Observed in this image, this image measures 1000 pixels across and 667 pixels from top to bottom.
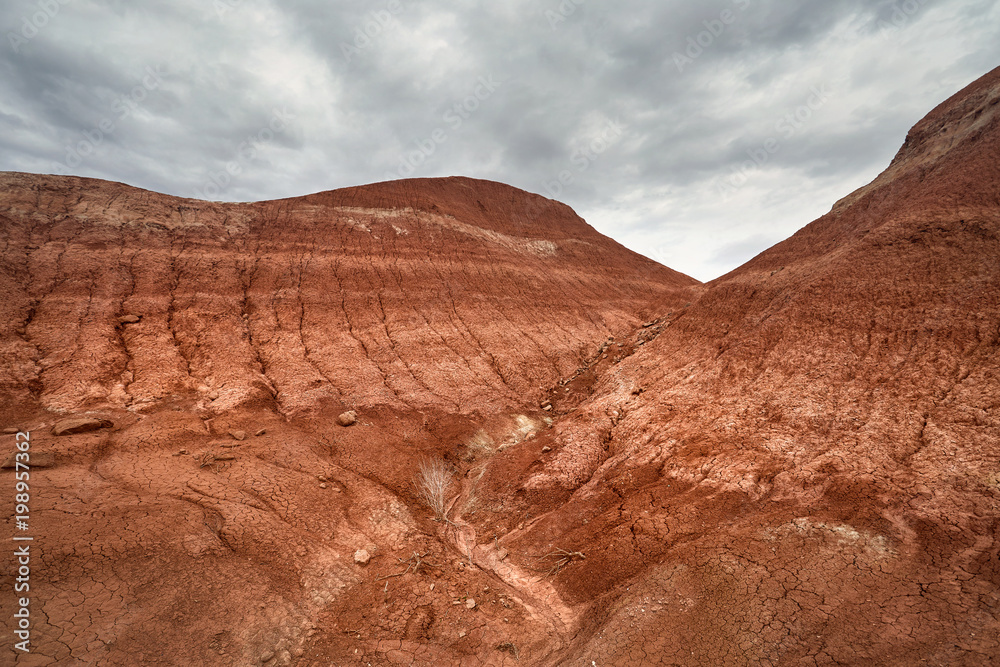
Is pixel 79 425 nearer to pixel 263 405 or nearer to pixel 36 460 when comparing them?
pixel 36 460

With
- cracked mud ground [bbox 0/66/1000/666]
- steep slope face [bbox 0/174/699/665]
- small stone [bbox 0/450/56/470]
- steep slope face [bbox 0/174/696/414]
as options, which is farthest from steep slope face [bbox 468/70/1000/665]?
small stone [bbox 0/450/56/470]

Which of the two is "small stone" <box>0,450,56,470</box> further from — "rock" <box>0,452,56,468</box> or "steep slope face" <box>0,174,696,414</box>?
"steep slope face" <box>0,174,696,414</box>

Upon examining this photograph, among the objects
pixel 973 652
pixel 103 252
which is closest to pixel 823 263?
pixel 973 652

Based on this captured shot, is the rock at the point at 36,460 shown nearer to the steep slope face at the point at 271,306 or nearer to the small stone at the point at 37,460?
the small stone at the point at 37,460

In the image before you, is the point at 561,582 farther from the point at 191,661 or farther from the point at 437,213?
the point at 437,213

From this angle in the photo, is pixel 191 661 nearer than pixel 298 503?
Yes

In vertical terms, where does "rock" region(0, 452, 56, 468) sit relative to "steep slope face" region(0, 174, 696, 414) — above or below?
below

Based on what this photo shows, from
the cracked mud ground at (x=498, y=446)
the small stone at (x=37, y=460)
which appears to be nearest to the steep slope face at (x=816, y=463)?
the cracked mud ground at (x=498, y=446)
